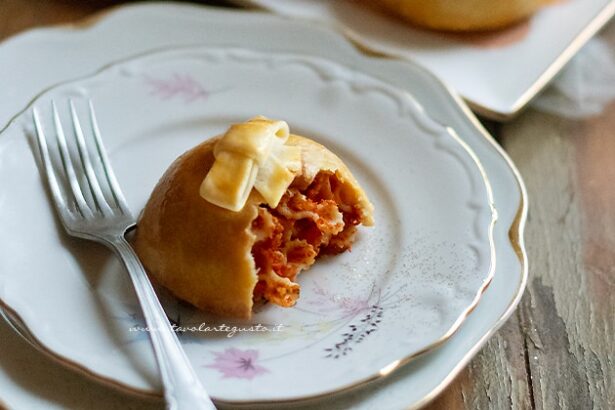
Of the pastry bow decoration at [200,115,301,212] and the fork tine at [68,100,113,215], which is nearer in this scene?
the pastry bow decoration at [200,115,301,212]

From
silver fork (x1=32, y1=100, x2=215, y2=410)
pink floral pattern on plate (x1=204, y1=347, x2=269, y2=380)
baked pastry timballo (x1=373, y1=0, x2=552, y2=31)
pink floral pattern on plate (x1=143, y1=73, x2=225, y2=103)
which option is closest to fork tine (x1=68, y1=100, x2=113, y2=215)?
silver fork (x1=32, y1=100, x2=215, y2=410)

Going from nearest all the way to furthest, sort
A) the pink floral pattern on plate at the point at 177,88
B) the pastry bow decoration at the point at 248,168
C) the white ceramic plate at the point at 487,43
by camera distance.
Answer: the pastry bow decoration at the point at 248,168
the pink floral pattern on plate at the point at 177,88
the white ceramic plate at the point at 487,43

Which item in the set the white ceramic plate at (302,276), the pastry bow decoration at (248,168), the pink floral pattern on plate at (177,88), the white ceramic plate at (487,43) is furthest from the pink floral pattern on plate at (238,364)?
the white ceramic plate at (487,43)

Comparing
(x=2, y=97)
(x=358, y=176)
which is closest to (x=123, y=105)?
(x=2, y=97)

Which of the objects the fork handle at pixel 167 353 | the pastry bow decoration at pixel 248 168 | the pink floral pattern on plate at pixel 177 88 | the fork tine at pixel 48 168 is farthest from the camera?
the pink floral pattern on plate at pixel 177 88

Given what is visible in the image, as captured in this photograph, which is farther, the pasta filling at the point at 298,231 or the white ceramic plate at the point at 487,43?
the white ceramic plate at the point at 487,43

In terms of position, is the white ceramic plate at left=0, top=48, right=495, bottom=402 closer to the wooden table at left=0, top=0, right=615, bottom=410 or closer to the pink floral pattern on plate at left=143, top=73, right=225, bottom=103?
the pink floral pattern on plate at left=143, top=73, right=225, bottom=103

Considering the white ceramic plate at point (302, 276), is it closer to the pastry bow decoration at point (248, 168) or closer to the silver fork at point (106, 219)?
the silver fork at point (106, 219)

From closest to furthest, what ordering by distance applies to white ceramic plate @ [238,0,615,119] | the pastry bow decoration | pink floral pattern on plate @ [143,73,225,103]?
the pastry bow decoration → pink floral pattern on plate @ [143,73,225,103] → white ceramic plate @ [238,0,615,119]

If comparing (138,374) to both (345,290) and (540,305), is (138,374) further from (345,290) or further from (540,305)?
(540,305)
